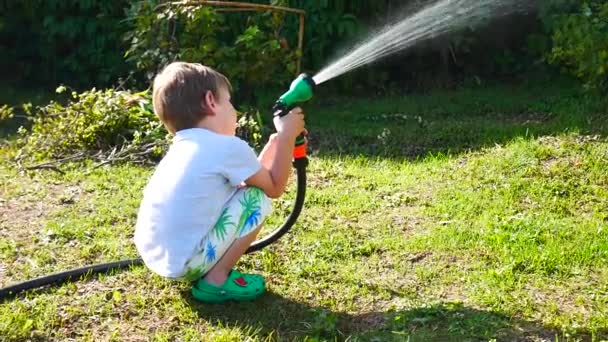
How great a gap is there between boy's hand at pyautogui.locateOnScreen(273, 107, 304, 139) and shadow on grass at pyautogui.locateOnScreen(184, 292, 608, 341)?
0.80 meters

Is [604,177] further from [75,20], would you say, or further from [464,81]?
[75,20]

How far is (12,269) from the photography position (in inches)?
175

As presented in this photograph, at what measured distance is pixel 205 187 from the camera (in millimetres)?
3672

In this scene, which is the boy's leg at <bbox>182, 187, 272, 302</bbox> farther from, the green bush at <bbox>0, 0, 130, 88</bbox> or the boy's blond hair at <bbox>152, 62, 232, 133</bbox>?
the green bush at <bbox>0, 0, 130, 88</bbox>

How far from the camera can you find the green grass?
3.70 metres

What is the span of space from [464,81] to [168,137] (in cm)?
350

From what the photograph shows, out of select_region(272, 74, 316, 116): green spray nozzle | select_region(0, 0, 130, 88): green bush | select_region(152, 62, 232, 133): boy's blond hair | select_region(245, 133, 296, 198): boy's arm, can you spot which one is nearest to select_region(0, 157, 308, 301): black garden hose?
select_region(245, 133, 296, 198): boy's arm

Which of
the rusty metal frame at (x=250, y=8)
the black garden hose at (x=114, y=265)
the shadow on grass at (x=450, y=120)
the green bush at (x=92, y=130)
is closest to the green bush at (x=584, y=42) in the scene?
the shadow on grass at (x=450, y=120)

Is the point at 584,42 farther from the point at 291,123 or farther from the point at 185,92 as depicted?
the point at 185,92

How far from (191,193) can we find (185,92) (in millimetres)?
453

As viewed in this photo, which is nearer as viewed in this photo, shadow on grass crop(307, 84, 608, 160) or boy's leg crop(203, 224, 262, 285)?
boy's leg crop(203, 224, 262, 285)

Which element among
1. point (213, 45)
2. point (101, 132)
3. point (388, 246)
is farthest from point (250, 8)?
point (388, 246)

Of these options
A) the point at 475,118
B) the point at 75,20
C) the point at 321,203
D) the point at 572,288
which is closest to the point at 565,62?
the point at 475,118

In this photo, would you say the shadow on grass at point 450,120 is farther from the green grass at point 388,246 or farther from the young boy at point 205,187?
the young boy at point 205,187
